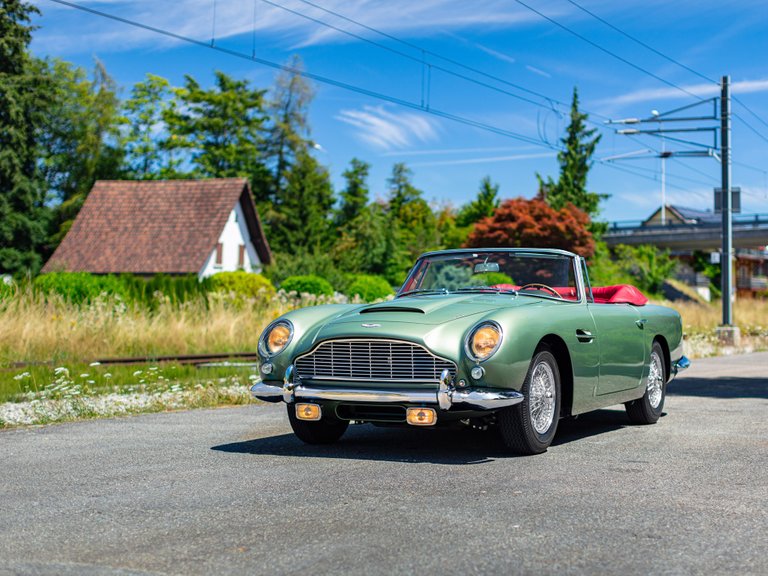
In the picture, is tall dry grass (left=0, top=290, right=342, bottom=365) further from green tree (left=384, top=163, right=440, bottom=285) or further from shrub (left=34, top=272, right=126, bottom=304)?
green tree (left=384, top=163, right=440, bottom=285)

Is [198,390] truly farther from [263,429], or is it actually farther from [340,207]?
[340,207]

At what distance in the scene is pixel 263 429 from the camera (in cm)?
893

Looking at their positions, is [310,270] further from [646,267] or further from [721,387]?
[646,267]

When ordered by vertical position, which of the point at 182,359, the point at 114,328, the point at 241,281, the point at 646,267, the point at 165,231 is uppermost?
the point at 165,231

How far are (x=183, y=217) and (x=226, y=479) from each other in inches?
1832

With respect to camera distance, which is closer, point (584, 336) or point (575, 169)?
point (584, 336)

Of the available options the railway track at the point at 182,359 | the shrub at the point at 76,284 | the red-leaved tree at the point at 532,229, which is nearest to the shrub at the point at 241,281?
the shrub at the point at 76,284

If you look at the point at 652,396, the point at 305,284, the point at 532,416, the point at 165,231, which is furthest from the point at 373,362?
the point at 165,231

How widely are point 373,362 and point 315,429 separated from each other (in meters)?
1.06

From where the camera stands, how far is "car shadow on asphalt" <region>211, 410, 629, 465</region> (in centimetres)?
711

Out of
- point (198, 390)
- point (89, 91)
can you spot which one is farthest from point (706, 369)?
point (89, 91)

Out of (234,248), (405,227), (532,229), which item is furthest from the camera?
(405,227)

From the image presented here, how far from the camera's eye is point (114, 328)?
17.0 m

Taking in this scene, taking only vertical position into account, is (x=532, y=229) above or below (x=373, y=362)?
above
